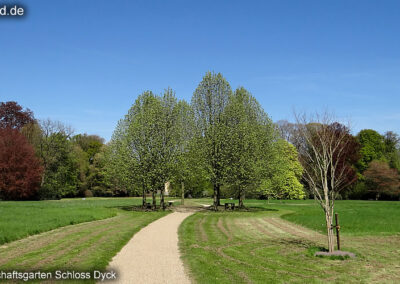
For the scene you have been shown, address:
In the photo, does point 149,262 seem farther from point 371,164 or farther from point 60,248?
point 371,164

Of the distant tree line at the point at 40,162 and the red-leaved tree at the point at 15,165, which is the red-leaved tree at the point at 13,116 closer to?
the distant tree line at the point at 40,162

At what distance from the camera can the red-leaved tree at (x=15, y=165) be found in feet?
188

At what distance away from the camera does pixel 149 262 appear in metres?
11.4

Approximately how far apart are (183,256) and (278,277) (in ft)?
13.4

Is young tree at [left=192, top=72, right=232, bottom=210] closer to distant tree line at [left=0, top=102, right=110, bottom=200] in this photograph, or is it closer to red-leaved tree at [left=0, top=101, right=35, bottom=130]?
distant tree line at [left=0, top=102, right=110, bottom=200]

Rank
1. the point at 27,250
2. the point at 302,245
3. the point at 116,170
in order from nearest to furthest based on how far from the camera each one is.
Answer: the point at 27,250
the point at 302,245
the point at 116,170

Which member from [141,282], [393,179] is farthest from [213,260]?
[393,179]

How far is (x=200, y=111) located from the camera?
127 feet

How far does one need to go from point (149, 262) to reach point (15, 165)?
55473mm

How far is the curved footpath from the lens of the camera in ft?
30.8

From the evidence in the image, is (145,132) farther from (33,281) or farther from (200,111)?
(33,281)

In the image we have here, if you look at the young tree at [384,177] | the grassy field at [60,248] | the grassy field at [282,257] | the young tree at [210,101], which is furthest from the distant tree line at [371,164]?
the grassy field at [60,248]

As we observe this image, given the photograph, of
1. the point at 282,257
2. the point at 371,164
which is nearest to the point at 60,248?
the point at 282,257

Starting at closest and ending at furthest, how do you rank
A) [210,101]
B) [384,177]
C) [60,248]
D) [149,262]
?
1. [149,262]
2. [60,248]
3. [210,101]
4. [384,177]
